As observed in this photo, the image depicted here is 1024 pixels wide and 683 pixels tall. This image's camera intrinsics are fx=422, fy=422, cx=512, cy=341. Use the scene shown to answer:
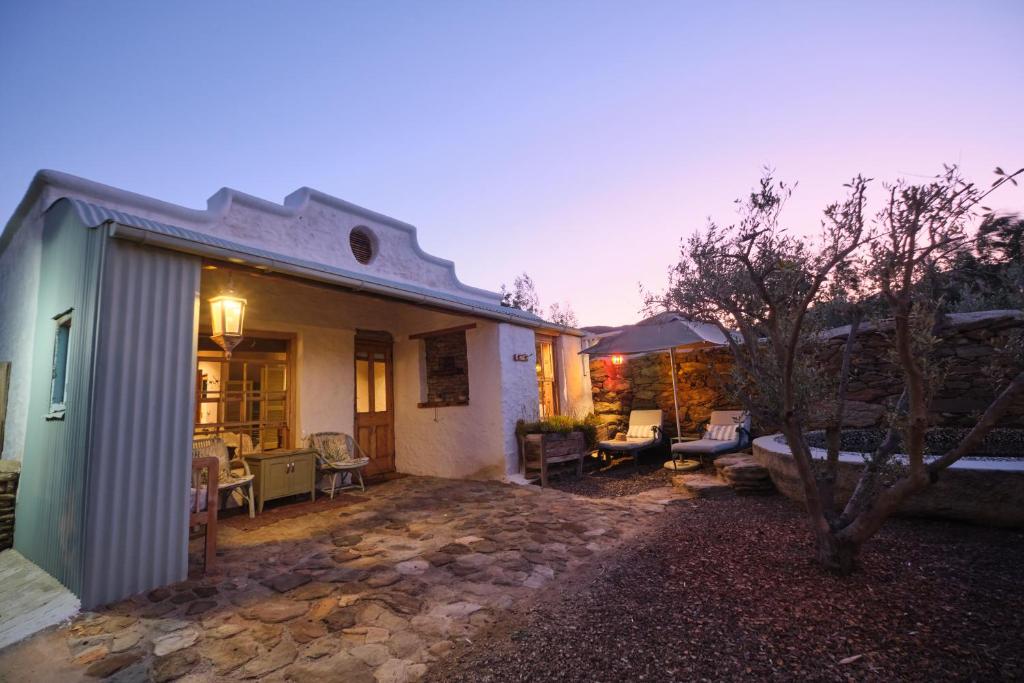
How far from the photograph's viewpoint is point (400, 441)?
25.4 ft

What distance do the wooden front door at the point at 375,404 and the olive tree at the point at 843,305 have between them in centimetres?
533

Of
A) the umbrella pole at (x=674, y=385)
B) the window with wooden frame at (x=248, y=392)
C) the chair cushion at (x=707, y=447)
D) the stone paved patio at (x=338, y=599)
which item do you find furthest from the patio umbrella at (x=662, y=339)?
the window with wooden frame at (x=248, y=392)

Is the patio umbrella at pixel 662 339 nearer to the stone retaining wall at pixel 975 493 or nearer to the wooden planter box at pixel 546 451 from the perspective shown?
the wooden planter box at pixel 546 451

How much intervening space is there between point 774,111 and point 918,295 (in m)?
3.30

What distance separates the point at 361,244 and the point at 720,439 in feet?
22.7

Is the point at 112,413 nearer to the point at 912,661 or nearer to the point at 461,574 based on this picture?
the point at 461,574

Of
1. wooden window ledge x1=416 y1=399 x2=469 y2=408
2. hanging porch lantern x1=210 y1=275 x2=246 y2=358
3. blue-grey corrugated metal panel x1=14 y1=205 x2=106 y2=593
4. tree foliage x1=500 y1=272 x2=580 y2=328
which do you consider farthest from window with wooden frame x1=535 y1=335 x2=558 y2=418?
tree foliage x1=500 y1=272 x2=580 y2=328

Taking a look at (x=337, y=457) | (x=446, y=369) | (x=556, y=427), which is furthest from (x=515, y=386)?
(x=337, y=457)

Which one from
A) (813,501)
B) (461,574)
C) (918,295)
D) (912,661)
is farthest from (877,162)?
(461,574)

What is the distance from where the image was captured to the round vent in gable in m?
7.28

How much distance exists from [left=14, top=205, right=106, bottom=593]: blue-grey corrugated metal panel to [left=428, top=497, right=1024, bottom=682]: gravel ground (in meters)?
2.89

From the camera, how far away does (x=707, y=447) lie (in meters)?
6.46

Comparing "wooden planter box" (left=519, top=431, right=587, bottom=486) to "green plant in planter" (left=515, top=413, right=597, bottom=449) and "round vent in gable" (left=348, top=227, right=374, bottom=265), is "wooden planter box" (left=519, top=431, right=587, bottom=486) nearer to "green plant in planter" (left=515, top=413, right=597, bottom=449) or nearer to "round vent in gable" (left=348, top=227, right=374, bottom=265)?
"green plant in planter" (left=515, top=413, right=597, bottom=449)

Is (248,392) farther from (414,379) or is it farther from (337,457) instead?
(414,379)
